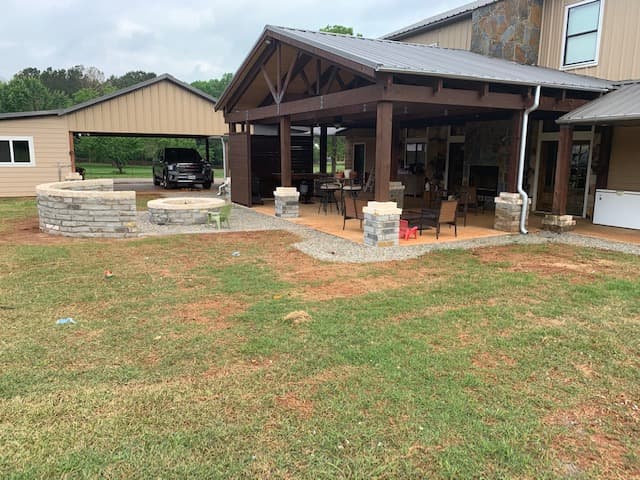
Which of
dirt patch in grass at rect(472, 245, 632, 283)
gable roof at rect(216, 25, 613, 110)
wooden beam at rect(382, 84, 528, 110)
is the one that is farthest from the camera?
wooden beam at rect(382, 84, 528, 110)

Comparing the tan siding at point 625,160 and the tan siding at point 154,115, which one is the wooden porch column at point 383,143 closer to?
the tan siding at point 625,160

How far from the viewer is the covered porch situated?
8047 mm

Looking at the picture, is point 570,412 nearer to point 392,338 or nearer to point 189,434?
point 392,338

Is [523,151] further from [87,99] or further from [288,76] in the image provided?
[87,99]

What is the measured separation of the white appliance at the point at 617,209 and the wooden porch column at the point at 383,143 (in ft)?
18.9

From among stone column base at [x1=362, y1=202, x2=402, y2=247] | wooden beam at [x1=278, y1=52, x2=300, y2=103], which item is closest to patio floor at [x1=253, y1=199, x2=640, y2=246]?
stone column base at [x1=362, y1=202, x2=402, y2=247]

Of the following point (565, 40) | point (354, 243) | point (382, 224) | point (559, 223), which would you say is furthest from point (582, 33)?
point (354, 243)

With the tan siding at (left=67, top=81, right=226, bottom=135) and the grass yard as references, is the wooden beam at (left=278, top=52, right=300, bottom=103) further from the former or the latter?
the tan siding at (left=67, top=81, right=226, bottom=135)

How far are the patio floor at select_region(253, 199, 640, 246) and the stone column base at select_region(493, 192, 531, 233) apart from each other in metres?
0.22

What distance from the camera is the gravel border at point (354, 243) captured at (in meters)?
7.66

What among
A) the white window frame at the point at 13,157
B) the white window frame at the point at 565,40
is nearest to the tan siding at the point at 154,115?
the white window frame at the point at 13,157

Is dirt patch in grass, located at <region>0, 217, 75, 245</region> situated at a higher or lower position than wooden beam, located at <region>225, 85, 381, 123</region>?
lower

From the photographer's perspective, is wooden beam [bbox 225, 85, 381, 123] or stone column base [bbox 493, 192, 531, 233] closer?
wooden beam [bbox 225, 85, 381, 123]

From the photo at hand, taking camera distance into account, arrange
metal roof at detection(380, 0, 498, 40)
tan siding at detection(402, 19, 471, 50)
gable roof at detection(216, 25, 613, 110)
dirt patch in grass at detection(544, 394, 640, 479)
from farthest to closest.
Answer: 1. tan siding at detection(402, 19, 471, 50)
2. metal roof at detection(380, 0, 498, 40)
3. gable roof at detection(216, 25, 613, 110)
4. dirt patch in grass at detection(544, 394, 640, 479)
